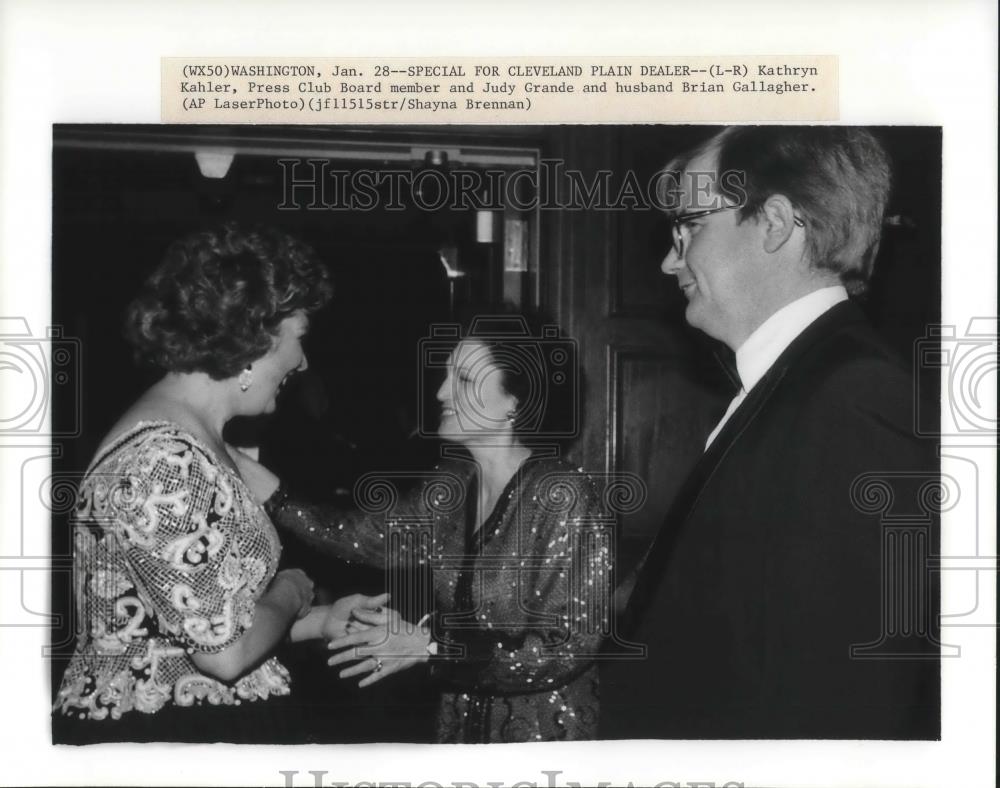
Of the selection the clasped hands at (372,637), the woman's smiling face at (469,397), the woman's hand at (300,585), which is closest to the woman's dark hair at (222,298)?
the woman's smiling face at (469,397)

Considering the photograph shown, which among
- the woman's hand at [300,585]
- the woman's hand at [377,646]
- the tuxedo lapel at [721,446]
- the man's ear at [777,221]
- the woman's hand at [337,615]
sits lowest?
the woman's hand at [377,646]

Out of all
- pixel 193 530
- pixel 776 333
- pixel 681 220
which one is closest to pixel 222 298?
pixel 193 530

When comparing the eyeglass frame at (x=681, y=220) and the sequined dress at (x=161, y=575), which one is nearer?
the sequined dress at (x=161, y=575)

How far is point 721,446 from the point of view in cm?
196

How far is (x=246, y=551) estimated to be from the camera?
6.06 feet

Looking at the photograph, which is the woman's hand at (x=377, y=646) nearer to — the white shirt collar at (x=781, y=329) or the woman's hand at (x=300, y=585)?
the woman's hand at (x=300, y=585)

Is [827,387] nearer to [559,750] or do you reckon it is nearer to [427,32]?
[559,750]

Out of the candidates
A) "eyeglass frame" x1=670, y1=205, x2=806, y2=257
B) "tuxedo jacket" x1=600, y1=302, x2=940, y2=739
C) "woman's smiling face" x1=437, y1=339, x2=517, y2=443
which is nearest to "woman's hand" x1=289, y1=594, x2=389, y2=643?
"woman's smiling face" x1=437, y1=339, x2=517, y2=443

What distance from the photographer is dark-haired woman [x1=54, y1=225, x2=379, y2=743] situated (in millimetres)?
1819

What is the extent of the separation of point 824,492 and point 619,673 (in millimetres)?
511

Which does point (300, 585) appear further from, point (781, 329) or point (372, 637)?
point (781, 329)

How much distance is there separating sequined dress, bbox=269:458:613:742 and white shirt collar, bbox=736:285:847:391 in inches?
14.7

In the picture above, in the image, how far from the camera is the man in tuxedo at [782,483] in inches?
76.7

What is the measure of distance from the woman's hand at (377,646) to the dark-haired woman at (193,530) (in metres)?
0.04
